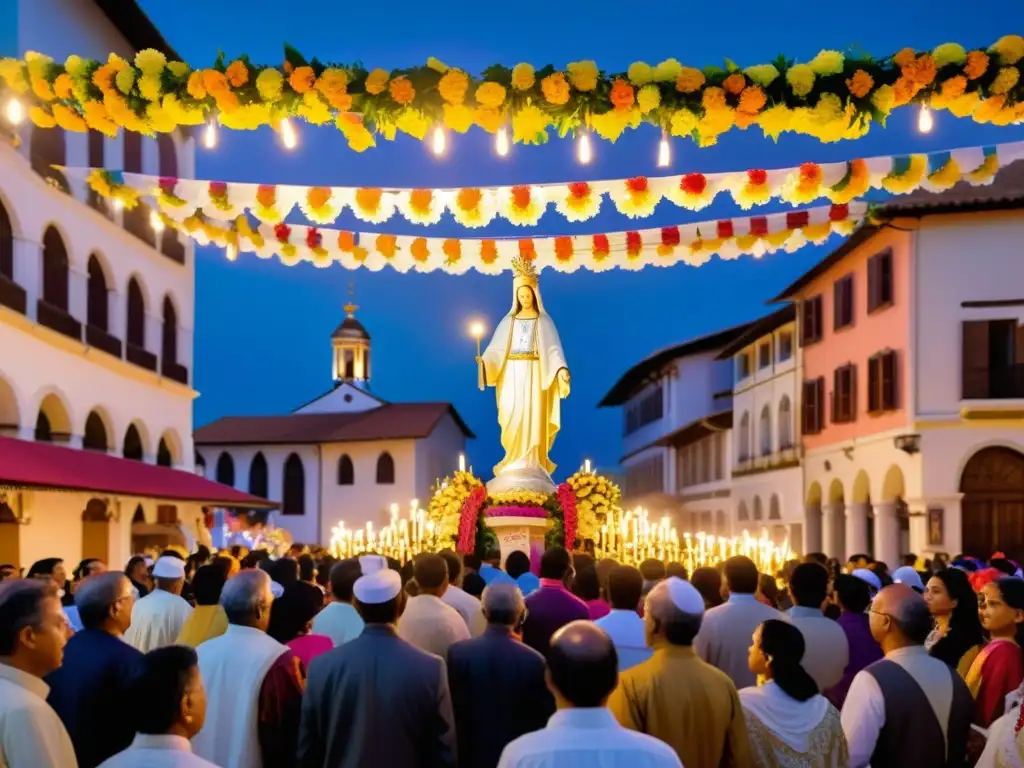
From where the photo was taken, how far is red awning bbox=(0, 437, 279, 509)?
15.4 meters

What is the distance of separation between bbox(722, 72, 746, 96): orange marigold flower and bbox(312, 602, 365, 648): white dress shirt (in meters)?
5.50

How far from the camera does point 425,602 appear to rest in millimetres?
6898

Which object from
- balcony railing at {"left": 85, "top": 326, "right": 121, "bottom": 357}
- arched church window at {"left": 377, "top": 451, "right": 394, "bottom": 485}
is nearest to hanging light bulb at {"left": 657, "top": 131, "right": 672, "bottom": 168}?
balcony railing at {"left": 85, "top": 326, "right": 121, "bottom": 357}

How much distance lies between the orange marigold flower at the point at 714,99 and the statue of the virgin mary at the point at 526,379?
18.5 feet

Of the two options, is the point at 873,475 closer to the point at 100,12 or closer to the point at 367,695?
the point at 100,12

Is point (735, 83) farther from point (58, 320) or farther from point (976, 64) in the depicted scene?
point (58, 320)

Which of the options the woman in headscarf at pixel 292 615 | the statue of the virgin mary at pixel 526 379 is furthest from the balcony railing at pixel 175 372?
the woman in headscarf at pixel 292 615

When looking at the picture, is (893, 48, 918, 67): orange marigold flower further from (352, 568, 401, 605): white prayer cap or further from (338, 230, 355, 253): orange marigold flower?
(338, 230, 355, 253): orange marigold flower

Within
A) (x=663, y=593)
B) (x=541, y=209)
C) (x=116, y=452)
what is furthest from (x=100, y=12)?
(x=663, y=593)

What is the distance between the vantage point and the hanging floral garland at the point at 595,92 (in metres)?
9.72

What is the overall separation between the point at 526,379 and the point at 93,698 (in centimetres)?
1037

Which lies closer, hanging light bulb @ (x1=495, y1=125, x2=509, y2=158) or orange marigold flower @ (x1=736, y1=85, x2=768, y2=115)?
orange marigold flower @ (x1=736, y1=85, x2=768, y2=115)

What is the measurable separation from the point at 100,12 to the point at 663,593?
21.5m

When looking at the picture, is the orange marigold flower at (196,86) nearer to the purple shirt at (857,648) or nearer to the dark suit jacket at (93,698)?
the dark suit jacket at (93,698)
